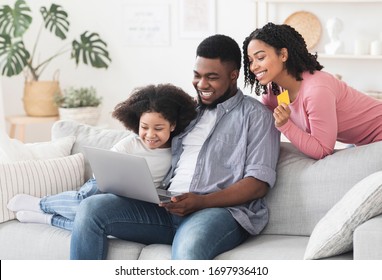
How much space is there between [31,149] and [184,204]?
99 cm

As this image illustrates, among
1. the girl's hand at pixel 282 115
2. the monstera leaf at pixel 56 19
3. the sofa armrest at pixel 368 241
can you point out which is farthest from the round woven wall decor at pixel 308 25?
the sofa armrest at pixel 368 241

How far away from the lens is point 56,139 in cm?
338

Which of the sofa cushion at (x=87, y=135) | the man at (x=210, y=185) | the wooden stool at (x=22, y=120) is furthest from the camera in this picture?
the wooden stool at (x=22, y=120)

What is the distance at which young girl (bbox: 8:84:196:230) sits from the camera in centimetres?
283

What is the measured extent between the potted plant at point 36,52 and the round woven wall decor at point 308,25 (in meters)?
1.49

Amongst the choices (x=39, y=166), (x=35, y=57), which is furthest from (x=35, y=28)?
(x=39, y=166)

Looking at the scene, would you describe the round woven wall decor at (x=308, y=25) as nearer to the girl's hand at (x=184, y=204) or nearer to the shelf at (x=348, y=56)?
the shelf at (x=348, y=56)

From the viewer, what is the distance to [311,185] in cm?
273

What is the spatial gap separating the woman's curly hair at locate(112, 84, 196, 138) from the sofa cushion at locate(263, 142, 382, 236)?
414 millimetres

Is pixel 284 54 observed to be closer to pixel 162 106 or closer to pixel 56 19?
pixel 162 106

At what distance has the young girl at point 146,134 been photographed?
283cm

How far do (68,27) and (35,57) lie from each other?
0.37 metres

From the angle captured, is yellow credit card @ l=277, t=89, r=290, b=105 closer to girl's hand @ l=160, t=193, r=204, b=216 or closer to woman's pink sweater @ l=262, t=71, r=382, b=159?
woman's pink sweater @ l=262, t=71, r=382, b=159

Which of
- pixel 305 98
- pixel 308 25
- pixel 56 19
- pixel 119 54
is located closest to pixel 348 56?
pixel 308 25
